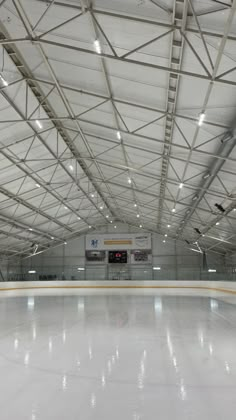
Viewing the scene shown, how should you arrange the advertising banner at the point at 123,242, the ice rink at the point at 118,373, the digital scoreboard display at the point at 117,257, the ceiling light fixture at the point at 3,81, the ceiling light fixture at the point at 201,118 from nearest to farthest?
the ice rink at the point at 118,373
the ceiling light fixture at the point at 201,118
the ceiling light fixture at the point at 3,81
the digital scoreboard display at the point at 117,257
the advertising banner at the point at 123,242

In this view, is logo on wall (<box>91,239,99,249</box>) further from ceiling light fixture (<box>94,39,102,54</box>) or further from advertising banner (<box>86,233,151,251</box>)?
ceiling light fixture (<box>94,39,102,54</box>)

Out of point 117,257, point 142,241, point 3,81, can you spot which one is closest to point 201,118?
point 3,81

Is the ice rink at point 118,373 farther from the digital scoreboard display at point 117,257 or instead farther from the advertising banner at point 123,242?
the advertising banner at point 123,242

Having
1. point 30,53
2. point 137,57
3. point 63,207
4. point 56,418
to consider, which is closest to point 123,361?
point 56,418

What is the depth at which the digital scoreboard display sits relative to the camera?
153ft

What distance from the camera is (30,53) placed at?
12.9m

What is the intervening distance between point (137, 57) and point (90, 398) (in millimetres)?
9649

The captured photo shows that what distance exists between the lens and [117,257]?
4709 cm

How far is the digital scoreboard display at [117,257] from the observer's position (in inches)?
1833

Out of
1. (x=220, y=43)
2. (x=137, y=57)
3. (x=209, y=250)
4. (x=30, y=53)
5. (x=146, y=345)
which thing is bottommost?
(x=146, y=345)

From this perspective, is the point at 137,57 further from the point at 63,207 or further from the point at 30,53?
the point at 63,207

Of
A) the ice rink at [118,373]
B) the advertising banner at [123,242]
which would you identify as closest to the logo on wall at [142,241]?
the advertising banner at [123,242]

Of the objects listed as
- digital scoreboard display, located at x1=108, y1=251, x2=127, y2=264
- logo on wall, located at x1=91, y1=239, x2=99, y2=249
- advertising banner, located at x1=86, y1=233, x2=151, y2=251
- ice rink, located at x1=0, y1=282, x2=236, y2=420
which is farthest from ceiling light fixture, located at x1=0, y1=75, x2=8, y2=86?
logo on wall, located at x1=91, y1=239, x2=99, y2=249

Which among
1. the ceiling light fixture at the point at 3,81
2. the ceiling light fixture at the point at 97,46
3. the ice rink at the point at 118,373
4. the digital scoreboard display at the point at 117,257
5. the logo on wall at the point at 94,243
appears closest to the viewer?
the ice rink at the point at 118,373
